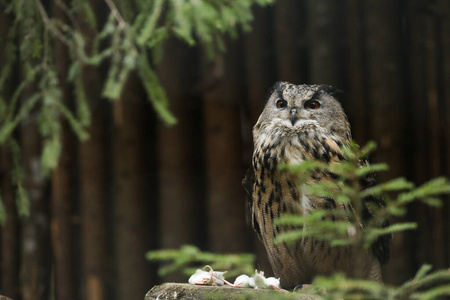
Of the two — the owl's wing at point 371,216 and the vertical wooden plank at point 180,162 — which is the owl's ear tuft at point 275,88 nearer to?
the owl's wing at point 371,216

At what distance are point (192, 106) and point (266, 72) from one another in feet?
1.38

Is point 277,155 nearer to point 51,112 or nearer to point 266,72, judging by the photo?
point 51,112

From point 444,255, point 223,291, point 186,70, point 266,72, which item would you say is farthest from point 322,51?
point 223,291

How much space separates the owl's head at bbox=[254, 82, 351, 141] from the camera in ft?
5.70

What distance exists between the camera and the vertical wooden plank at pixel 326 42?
8.79ft

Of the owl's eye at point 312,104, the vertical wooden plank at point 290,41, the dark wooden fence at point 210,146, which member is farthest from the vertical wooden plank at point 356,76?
the owl's eye at point 312,104

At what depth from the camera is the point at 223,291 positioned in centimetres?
139

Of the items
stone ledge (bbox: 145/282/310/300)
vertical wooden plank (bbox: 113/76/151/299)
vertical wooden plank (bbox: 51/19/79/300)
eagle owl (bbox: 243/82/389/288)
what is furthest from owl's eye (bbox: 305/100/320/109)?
vertical wooden plank (bbox: 51/19/79/300)

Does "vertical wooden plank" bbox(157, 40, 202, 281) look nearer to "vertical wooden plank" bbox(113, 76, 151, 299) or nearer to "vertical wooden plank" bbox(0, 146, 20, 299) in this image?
"vertical wooden plank" bbox(113, 76, 151, 299)

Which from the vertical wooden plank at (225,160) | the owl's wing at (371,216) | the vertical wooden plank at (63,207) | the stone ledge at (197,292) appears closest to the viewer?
the stone ledge at (197,292)

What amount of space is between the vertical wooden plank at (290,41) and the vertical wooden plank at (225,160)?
0.74ft

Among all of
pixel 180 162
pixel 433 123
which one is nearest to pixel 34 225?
pixel 180 162

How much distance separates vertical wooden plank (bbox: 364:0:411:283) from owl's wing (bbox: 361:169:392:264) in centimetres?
53

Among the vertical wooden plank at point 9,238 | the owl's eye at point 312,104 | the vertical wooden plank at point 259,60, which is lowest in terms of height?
the vertical wooden plank at point 9,238
